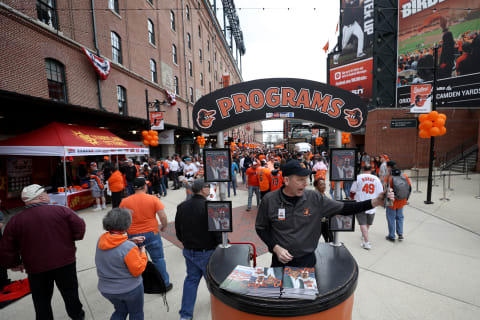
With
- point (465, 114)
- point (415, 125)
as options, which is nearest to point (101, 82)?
point (415, 125)

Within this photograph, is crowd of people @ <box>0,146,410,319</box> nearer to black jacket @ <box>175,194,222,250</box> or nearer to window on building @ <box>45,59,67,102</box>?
black jacket @ <box>175,194,222,250</box>

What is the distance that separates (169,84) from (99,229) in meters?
18.7

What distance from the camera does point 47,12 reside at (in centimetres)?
1005

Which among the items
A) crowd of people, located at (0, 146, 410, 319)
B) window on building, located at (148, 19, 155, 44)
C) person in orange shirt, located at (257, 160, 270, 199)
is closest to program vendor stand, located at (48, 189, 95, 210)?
crowd of people, located at (0, 146, 410, 319)

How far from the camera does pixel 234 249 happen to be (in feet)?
10.1

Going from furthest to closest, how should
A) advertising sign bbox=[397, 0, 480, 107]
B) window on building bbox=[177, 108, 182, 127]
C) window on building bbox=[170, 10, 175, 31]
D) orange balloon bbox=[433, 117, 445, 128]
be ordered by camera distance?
window on building bbox=[177, 108, 182, 127] < window on building bbox=[170, 10, 175, 31] < advertising sign bbox=[397, 0, 480, 107] < orange balloon bbox=[433, 117, 445, 128]

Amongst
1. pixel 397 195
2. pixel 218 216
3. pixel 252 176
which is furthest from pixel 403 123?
pixel 218 216

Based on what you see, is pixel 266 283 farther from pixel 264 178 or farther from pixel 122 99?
pixel 122 99

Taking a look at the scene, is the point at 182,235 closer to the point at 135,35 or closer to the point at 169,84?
the point at 135,35

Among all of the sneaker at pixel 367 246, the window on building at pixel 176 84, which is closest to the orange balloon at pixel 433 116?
the sneaker at pixel 367 246

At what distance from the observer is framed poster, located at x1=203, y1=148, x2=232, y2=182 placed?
303cm

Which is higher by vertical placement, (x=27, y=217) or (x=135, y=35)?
(x=135, y=35)

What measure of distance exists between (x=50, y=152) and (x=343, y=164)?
892 cm

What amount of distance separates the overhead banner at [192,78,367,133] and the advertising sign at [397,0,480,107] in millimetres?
15681
